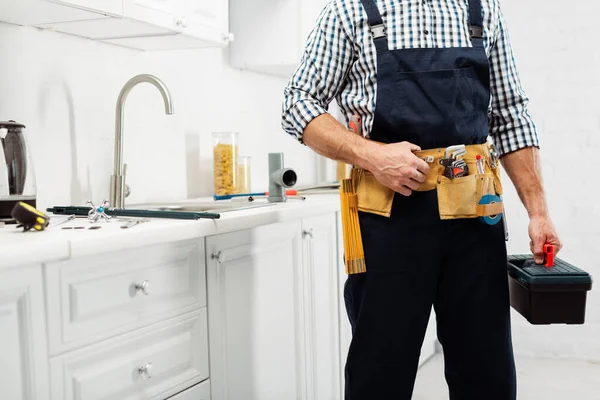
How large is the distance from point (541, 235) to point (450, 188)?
34 cm

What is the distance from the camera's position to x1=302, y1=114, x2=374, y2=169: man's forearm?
1.58 metres

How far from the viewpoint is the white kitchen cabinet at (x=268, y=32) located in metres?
3.08

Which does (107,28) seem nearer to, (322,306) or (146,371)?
(146,371)

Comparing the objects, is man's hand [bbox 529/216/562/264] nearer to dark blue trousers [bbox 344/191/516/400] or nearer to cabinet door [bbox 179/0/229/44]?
dark blue trousers [bbox 344/191/516/400]

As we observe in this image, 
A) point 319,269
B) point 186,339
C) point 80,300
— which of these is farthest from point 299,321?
point 80,300

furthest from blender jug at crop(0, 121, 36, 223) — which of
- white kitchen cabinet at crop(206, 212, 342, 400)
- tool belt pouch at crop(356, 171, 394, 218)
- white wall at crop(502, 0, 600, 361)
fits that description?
white wall at crop(502, 0, 600, 361)

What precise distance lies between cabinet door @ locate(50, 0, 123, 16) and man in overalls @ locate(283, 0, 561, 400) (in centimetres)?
57

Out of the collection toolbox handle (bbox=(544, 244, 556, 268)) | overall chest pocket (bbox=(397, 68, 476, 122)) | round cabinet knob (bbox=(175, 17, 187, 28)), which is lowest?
toolbox handle (bbox=(544, 244, 556, 268))

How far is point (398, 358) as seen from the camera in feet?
5.24

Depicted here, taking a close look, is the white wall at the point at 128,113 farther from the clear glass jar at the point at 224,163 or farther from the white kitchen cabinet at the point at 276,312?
the white kitchen cabinet at the point at 276,312

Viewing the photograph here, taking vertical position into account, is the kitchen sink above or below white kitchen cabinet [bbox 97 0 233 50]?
below

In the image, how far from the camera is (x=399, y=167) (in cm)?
152

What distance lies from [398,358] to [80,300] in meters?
0.69

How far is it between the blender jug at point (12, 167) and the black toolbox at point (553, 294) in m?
1.20
